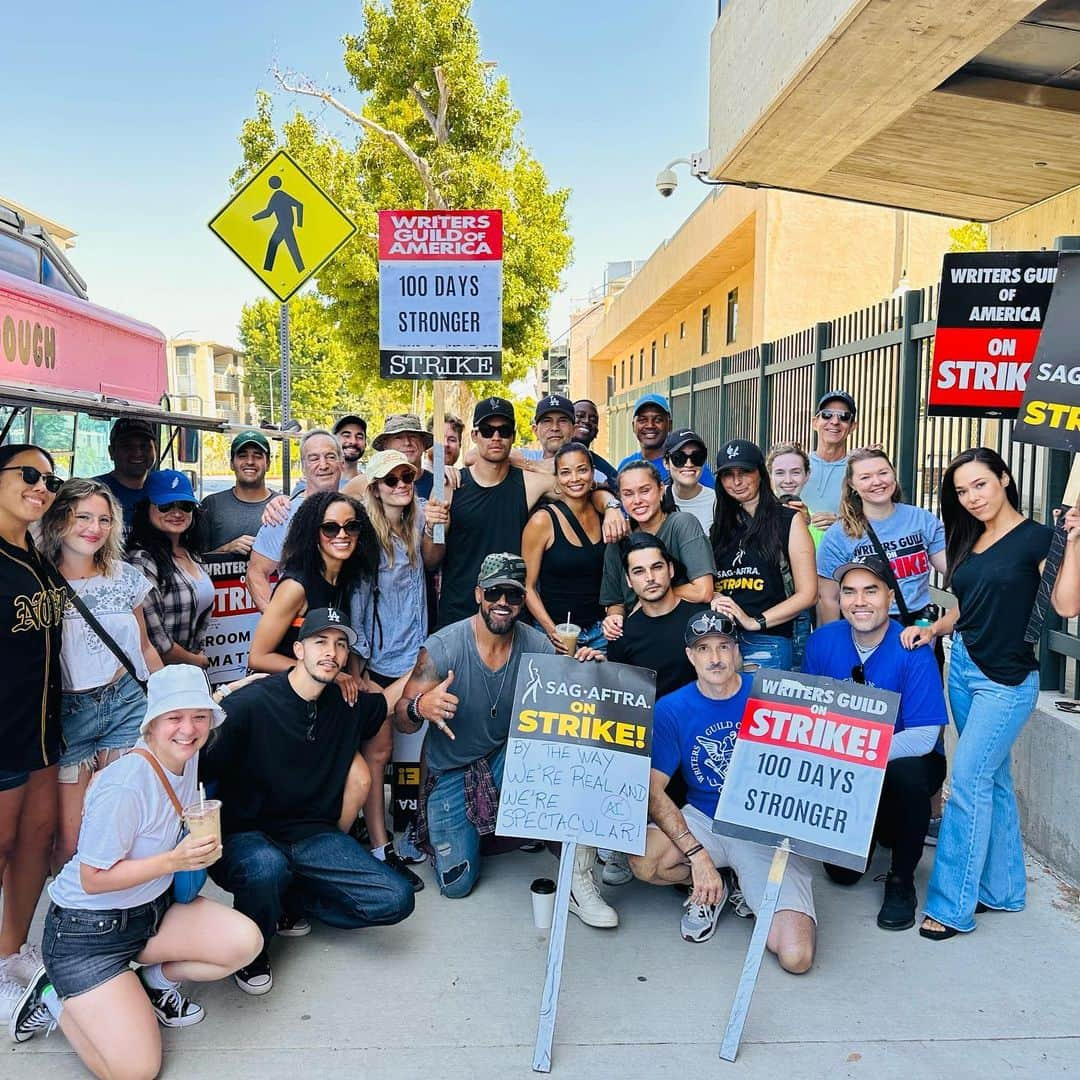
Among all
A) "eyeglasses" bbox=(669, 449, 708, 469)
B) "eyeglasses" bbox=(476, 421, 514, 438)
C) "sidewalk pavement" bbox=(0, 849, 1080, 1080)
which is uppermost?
"eyeglasses" bbox=(476, 421, 514, 438)

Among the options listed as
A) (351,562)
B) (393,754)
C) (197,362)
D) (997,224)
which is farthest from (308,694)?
(197,362)

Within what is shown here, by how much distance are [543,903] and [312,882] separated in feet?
3.14

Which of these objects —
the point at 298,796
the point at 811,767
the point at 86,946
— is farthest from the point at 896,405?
the point at 86,946

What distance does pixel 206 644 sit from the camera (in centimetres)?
549

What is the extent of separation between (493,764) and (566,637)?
0.91m

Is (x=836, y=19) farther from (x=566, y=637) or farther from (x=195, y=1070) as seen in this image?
(x=195, y=1070)

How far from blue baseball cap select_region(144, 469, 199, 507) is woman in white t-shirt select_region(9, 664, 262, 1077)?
66.0 inches

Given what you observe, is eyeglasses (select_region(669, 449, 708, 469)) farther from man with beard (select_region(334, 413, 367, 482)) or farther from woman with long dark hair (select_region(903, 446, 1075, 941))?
man with beard (select_region(334, 413, 367, 482))

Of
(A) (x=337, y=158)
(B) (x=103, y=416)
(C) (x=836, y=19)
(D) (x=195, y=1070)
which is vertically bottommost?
(D) (x=195, y=1070)

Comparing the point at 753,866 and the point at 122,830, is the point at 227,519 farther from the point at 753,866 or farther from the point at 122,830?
the point at 753,866

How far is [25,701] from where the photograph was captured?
3.58m

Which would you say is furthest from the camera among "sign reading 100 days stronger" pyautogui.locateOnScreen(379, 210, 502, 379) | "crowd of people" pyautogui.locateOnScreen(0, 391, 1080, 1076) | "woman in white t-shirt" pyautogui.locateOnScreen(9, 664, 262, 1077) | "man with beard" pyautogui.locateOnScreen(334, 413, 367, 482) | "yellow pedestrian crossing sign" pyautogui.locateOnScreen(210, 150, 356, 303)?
"man with beard" pyautogui.locateOnScreen(334, 413, 367, 482)

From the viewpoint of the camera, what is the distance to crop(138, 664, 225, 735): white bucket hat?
3342mm

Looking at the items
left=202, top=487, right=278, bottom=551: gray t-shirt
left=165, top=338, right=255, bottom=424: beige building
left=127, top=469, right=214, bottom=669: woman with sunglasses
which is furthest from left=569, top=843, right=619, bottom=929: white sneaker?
left=165, top=338, right=255, bottom=424: beige building
